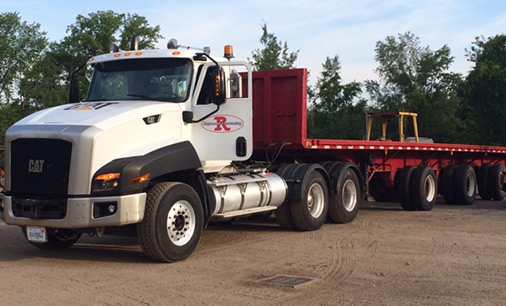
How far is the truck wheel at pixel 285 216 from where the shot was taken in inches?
457

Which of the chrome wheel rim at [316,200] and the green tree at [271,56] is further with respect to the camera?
the green tree at [271,56]

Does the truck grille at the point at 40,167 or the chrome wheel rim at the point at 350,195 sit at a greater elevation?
the truck grille at the point at 40,167

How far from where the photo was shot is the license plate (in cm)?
823

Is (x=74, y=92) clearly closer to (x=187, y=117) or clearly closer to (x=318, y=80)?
(x=187, y=117)

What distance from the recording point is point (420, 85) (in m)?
57.6

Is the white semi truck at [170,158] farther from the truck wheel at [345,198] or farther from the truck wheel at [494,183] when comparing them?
the truck wheel at [494,183]

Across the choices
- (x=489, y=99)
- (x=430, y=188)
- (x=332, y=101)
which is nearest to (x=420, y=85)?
(x=332, y=101)

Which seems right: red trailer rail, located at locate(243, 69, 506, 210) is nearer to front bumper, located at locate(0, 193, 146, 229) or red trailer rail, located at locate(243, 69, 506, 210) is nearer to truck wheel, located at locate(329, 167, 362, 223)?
truck wheel, located at locate(329, 167, 362, 223)

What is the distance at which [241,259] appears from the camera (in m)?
8.88

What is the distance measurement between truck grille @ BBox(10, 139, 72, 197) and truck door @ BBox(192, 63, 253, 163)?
2.11m

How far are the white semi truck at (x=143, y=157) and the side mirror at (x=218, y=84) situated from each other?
0.02 m

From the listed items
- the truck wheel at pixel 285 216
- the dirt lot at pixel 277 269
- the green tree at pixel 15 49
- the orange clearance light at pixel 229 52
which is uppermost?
the green tree at pixel 15 49

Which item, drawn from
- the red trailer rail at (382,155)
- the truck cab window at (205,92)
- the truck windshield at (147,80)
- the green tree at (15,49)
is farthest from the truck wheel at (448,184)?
the green tree at (15,49)

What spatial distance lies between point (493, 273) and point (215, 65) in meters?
4.80
